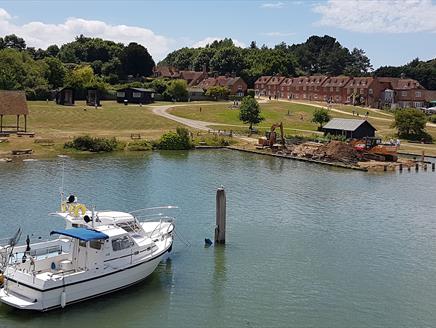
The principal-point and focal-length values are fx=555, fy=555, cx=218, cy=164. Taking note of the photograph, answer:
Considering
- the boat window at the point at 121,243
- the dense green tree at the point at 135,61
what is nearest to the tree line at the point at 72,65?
the dense green tree at the point at 135,61

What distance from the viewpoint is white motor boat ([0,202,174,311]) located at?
83.0 ft

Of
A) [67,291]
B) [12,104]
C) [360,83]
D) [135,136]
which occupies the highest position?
[360,83]

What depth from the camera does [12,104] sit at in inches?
2857

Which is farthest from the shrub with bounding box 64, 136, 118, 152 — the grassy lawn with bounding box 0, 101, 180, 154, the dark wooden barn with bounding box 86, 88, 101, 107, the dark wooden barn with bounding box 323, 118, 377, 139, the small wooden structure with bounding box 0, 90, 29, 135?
the dark wooden barn with bounding box 86, 88, 101, 107

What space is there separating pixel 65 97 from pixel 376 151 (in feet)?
201

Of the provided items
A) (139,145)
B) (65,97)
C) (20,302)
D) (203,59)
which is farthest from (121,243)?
(203,59)

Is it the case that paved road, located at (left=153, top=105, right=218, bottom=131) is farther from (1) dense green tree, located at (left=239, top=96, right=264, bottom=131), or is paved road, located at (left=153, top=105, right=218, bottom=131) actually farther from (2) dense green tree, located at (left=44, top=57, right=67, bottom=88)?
(2) dense green tree, located at (left=44, top=57, right=67, bottom=88)

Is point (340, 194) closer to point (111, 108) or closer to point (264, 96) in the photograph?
point (111, 108)

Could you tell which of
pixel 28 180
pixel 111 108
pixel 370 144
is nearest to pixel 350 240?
pixel 28 180

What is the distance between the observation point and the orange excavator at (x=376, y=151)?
2849 inches

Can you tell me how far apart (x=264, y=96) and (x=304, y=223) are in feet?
391

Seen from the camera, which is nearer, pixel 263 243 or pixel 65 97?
pixel 263 243

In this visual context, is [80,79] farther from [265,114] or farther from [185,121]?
[265,114]

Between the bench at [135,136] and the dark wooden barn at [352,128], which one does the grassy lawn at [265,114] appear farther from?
the bench at [135,136]
